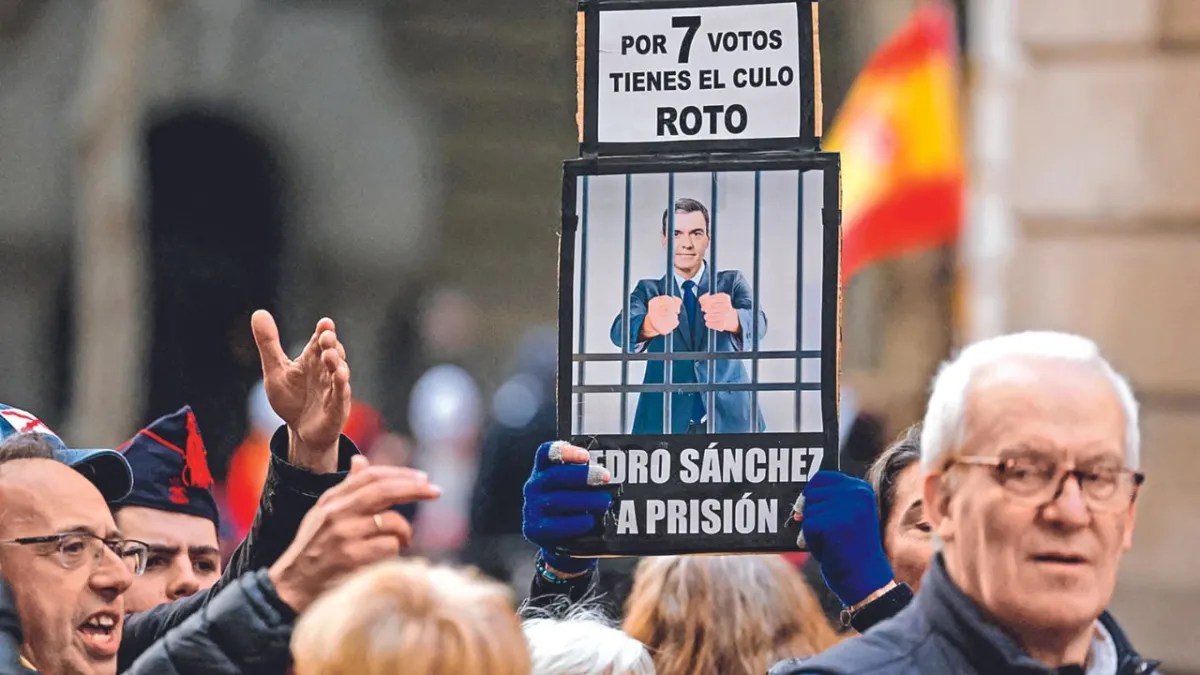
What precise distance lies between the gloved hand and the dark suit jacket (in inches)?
4.4

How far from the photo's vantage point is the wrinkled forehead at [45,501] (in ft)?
11.6

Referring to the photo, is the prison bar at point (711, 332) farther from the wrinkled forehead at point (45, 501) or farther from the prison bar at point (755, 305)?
the wrinkled forehead at point (45, 501)

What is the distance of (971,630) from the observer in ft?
8.95

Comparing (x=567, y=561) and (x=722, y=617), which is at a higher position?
(x=567, y=561)

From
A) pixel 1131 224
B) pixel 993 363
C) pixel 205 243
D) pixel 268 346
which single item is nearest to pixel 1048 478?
pixel 993 363

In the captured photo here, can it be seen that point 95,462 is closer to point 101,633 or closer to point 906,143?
point 101,633

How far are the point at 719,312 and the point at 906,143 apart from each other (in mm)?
4303

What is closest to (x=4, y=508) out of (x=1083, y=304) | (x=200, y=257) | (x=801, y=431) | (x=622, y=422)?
(x=622, y=422)

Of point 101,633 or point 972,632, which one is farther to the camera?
point 101,633

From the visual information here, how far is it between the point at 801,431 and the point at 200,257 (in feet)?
21.9

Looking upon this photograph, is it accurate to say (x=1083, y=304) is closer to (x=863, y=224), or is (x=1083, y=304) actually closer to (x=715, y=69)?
(x=863, y=224)

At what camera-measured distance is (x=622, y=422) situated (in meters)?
3.48

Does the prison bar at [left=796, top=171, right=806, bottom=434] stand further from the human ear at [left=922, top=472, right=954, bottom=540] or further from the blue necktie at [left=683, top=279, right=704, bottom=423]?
the human ear at [left=922, top=472, right=954, bottom=540]

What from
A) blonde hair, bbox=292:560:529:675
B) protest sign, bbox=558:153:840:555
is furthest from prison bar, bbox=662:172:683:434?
blonde hair, bbox=292:560:529:675
